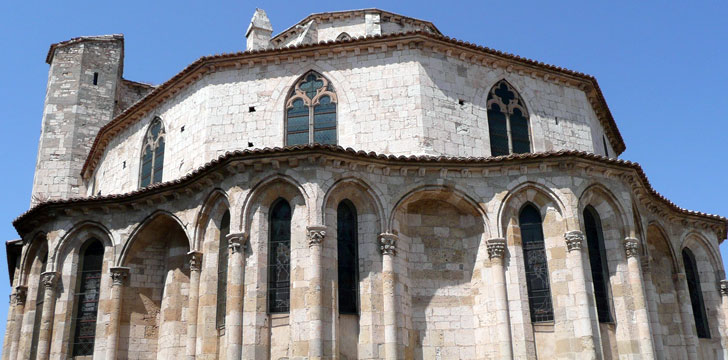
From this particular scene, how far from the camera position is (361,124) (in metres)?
16.3

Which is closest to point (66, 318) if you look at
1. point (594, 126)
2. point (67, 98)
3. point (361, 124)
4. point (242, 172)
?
point (242, 172)

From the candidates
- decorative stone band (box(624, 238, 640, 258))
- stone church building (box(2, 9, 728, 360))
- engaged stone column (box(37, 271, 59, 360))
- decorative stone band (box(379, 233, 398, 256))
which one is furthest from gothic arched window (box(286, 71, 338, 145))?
decorative stone band (box(624, 238, 640, 258))

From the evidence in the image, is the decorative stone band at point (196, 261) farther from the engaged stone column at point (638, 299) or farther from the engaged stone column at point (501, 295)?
the engaged stone column at point (638, 299)

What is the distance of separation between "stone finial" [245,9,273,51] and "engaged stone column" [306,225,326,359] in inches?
276

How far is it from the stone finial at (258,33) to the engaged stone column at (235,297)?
6.67m

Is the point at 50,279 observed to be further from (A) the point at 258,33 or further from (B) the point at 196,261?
(A) the point at 258,33

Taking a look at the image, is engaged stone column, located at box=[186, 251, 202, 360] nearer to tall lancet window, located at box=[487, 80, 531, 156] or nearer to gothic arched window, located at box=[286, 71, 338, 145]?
gothic arched window, located at box=[286, 71, 338, 145]

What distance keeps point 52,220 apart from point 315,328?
7.45 meters

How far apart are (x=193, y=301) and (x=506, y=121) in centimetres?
798

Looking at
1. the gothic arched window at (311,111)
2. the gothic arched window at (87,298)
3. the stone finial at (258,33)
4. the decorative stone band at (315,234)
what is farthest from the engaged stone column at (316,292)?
the stone finial at (258,33)

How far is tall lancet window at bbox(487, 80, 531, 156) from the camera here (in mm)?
16688

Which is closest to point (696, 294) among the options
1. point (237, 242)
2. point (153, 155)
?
point (237, 242)

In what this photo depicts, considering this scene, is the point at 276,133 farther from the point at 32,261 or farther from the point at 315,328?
the point at 32,261

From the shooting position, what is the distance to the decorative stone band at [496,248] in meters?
14.4
